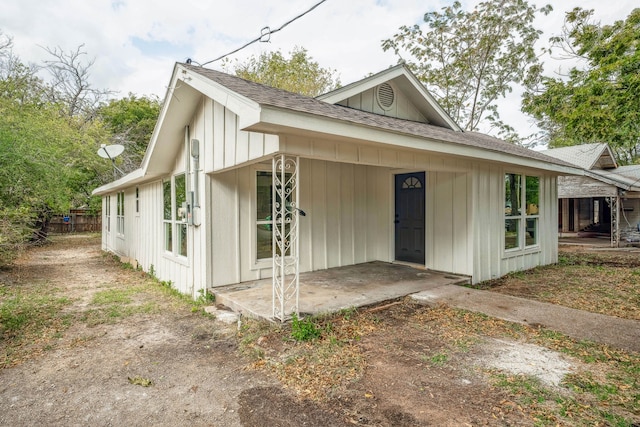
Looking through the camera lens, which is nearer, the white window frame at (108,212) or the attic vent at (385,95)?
the attic vent at (385,95)

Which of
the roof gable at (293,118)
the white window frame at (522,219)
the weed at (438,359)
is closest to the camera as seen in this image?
A: the weed at (438,359)

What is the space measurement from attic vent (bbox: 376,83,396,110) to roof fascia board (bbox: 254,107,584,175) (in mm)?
2270

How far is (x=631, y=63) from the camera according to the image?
6309 millimetres

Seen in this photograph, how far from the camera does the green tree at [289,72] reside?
71.1ft

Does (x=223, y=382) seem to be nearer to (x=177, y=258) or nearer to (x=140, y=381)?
(x=140, y=381)

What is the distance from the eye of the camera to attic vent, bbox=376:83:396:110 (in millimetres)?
6809

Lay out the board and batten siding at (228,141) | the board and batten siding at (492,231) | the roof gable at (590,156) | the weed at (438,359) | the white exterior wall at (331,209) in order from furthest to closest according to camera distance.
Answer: the roof gable at (590,156)
the board and batten siding at (492,231)
the white exterior wall at (331,209)
the board and batten siding at (228,141)
the weed at (438,359)

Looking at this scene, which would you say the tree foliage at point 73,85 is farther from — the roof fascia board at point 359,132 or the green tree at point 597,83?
the green tree at point 597,83

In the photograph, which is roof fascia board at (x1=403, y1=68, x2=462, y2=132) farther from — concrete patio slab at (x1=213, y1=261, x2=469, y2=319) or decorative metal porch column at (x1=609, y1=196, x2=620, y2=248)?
decorative metal porch column at (x1=609, y1=196, x2=620, y2=248)

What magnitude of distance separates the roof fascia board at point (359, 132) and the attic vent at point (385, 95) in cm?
227

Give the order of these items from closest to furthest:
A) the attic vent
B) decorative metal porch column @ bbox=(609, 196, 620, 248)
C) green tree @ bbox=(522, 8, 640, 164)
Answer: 1. green tree @ bbox=(522, 8, 640, 164)
2. the attic vent
3. decorative metal porch column @ bbox=(609, 196, 620, 248)

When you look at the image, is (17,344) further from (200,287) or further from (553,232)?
(553,232)

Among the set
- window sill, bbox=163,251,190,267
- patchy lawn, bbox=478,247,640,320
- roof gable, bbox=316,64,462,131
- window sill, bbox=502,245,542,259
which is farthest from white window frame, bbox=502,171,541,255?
window sill, bbox=163,251,190,267

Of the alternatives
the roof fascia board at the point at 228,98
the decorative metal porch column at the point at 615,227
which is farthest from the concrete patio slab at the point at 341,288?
the decorative metal porch column at the point at 615,227
